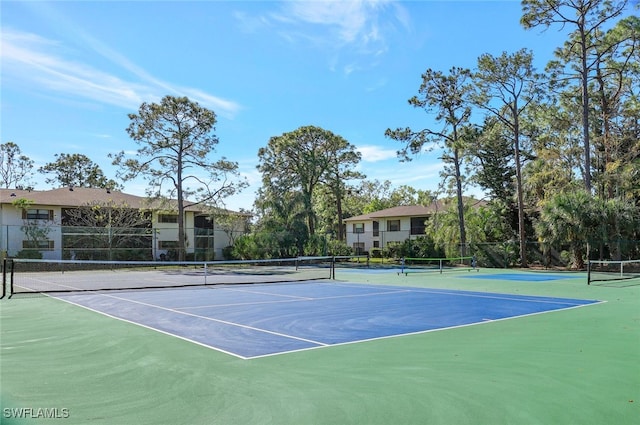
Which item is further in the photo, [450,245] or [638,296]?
[450,245]

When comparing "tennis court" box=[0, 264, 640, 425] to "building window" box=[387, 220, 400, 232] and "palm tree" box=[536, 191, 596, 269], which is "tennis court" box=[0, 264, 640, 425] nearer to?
"palm tree" box=[536, 191, 596, 269]

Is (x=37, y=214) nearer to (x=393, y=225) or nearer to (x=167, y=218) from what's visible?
(x=167, y=218)

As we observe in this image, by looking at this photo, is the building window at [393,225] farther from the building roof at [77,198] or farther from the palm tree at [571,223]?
the palm tree at [571,223]

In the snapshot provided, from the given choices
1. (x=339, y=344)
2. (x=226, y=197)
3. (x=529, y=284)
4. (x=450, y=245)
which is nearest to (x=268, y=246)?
(x=226, y=197)

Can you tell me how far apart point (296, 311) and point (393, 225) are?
45168 millimetres

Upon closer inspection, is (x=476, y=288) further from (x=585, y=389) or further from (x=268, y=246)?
(x=268, y=246)

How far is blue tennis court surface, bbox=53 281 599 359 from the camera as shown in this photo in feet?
29.7

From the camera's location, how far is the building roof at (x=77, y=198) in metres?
40.9

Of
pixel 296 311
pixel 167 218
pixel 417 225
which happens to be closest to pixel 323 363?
pixel 296 311

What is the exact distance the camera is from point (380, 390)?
5.76 meters

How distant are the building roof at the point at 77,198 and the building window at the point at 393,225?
24789 mm

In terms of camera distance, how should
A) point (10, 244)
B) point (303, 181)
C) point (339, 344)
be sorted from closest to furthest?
point (339, 344) → point (10, 244) → point (303, 181)

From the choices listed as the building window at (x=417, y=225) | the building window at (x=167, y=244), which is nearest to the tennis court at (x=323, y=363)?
the building window at (x=167, y=244)

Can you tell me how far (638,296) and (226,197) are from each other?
32.5 metres
